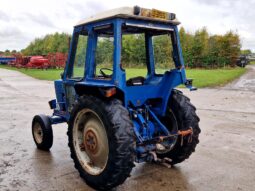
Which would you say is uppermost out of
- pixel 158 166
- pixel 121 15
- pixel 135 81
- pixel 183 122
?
pixel 121 15

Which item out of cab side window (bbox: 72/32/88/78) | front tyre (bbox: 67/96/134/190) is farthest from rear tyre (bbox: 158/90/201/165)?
cab side window (bbox: 72/32/88/78)

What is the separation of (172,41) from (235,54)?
3640 centimetres

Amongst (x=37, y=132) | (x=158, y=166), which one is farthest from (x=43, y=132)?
(x=158, y=166)

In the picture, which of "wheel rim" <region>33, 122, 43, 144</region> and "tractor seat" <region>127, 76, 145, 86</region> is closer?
"tractor seat" <region>127, 76, 145, 86</region>

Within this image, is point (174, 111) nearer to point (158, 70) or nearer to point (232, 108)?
point (158, 70)

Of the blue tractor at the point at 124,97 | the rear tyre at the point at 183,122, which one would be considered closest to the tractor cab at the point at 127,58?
the blue tractor at the point at 124,97

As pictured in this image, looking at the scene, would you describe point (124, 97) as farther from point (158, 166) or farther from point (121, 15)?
point (158, 166)

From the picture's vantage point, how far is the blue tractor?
3.83m

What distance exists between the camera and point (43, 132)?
5750mm

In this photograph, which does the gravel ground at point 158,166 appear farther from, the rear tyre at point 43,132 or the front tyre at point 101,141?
the front tyre at point 101,141

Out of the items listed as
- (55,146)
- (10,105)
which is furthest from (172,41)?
(10,105)

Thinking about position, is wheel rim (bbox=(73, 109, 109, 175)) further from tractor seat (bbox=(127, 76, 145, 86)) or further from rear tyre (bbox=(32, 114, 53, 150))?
rear tyre (bbox=(32, 114, 53, 150))

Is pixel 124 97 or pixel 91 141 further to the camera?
pixel 91 141

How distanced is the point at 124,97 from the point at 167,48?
1396 mm
